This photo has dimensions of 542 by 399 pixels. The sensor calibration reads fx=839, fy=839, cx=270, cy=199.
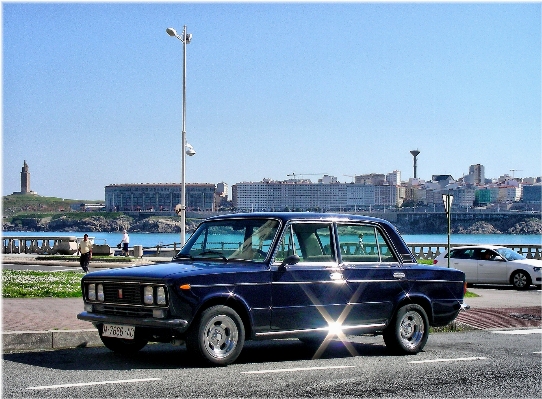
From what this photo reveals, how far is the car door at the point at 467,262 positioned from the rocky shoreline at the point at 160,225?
129 metres

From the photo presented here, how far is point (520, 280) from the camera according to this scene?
86.0 feet

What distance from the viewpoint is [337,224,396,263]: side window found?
35.3 ft

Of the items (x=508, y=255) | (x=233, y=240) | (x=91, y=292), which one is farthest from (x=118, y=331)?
(x=508, y=255)

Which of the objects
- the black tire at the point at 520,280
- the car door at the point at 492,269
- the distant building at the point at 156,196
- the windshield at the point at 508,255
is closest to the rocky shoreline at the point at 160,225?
the distant building at the point at 156,196

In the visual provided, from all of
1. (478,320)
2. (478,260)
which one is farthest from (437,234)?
(478,320)

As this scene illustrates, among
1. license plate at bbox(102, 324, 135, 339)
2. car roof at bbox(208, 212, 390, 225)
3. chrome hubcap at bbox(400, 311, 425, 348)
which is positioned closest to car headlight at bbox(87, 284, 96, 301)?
license plate at bbox(102, 324, 135, 339)

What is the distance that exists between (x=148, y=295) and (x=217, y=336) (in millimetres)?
892

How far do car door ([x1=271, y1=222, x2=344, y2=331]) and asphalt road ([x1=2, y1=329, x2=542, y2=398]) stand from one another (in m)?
0.52

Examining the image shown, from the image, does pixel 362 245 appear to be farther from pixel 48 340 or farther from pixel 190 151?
pixel 190 151

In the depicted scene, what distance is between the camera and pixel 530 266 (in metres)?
26.1

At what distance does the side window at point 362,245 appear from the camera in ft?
35.3

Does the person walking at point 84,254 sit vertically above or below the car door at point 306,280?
below

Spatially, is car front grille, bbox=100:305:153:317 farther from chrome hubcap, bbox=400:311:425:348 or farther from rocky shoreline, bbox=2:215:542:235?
rocky shoreline, bbox=2:215:542:235

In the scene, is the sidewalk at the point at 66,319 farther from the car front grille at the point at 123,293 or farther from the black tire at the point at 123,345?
the car front grille at the point at 123,293
